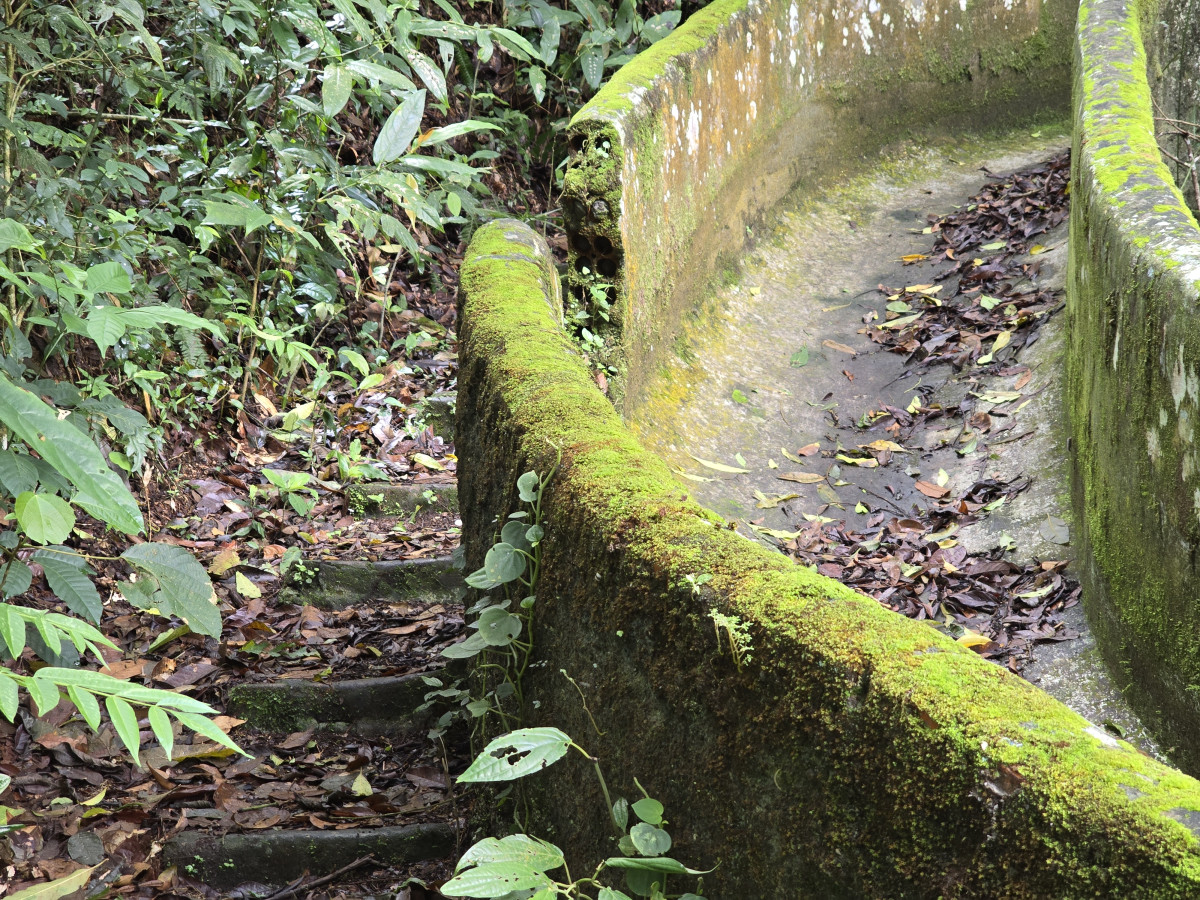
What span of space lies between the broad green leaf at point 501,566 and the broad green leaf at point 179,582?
2.11 ft

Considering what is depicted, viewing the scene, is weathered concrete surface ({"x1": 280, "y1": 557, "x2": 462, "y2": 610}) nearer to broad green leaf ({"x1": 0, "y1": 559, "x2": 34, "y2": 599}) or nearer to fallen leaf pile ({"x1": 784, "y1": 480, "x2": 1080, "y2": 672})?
fallen leaf pile ({"x1": 784, "y1": 480, "x2": 1080, "y2": 672})

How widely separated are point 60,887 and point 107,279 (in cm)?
137

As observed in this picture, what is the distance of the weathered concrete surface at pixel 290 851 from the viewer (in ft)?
9.07

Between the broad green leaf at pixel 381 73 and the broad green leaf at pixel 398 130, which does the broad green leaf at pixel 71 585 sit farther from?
the broad green leaf at pixel 398 130

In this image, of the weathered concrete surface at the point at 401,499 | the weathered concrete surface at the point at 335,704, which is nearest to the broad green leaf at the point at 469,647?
the weathered concrete surface at the point at 335,704

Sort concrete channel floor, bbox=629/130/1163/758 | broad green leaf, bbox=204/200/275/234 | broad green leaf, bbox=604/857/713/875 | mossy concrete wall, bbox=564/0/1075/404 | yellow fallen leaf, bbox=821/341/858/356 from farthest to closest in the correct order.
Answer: yellow fallen leaf, bbox=821/341/858/356 < mossy concrete wall, bbox=564/0/1075/404 < concrete channel floor, bbox=629/130/1163/758 < broad green leaf, bbox=204/200/275/234 < broad green leaf, bbox=604/857/713/875

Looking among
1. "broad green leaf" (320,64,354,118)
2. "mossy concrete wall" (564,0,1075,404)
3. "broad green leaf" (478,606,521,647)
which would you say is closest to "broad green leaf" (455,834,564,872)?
"broad green leaf" (478,606,521,647)

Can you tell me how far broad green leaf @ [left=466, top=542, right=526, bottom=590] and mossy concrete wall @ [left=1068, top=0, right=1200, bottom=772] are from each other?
151 centimetres

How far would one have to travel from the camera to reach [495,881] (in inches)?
60.4

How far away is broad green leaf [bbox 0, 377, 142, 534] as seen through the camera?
1.34 meters

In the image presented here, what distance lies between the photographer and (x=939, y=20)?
7.41m

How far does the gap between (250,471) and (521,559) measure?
284 centimetres

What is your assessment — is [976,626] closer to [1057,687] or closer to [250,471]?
[1057,687]

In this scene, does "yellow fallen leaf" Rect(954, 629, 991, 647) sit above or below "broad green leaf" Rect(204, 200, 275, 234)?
below
